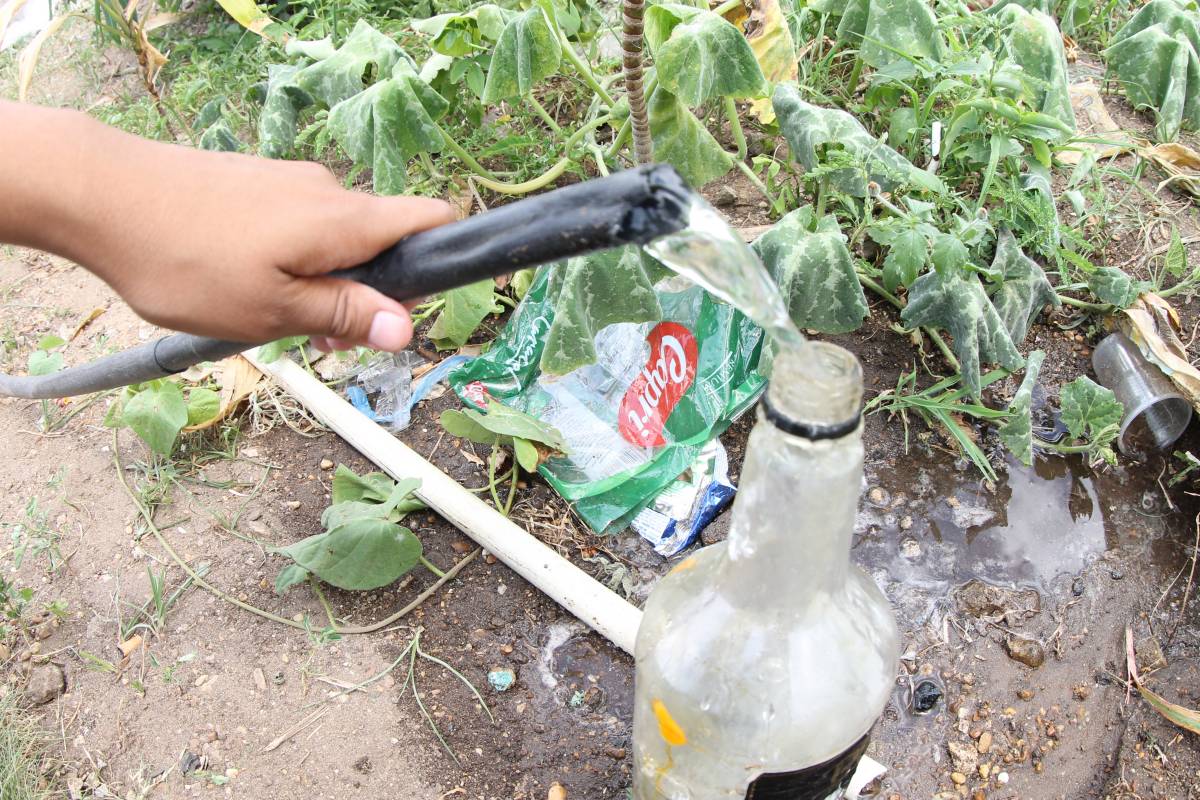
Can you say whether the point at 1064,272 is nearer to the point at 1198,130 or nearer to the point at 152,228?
the point at 1198,130

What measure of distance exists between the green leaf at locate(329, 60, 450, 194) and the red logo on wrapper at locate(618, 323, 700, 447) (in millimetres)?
625

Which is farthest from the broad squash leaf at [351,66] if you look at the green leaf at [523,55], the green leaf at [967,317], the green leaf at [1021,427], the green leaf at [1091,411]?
the green leaf at [1091,411]

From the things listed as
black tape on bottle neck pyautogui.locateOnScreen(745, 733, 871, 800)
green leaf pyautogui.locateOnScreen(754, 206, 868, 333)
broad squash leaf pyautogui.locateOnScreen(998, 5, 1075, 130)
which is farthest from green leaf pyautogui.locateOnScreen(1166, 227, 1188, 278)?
black tape on bottle neck pyautogui.locateOnScreen(745, 733, 871, 800)

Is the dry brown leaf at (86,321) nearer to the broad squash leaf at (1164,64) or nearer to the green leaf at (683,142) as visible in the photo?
the green leaf at (683,142)

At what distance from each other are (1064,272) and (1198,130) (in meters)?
0.95

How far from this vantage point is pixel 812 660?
1.10 metres

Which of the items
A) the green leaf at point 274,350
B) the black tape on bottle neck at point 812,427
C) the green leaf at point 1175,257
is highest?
the black tape on bottle neck at point 812,427

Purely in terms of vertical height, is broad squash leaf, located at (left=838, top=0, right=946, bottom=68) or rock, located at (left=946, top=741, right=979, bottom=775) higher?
broad squash leaf, located at (left=838, top=0, right=946, bottom=68)

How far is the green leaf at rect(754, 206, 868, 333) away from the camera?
1.69 metres

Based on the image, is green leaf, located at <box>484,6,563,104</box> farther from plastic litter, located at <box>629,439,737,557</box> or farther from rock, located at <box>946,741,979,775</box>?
rock, located at <box>946,741,979,775</box>

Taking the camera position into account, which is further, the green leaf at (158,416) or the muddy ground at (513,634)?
the green leaf at (158,416)

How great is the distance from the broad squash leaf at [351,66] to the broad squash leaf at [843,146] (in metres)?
0.87

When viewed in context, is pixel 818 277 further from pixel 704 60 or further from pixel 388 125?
pixel 388 125

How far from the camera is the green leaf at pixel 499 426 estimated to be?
1805 mm
